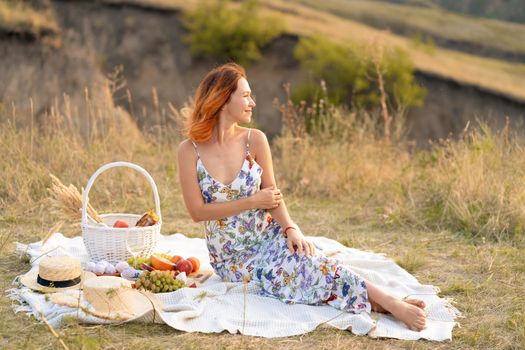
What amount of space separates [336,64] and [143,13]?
6153mm

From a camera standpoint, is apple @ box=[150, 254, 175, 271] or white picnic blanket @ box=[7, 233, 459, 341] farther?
apple @ box=[150, 254, 175, 271]

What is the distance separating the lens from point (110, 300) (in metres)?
3.84

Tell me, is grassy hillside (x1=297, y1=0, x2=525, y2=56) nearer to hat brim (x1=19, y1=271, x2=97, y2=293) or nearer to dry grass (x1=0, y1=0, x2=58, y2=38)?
dry grass (x1=0, y1=0, x2=58, y2=38)

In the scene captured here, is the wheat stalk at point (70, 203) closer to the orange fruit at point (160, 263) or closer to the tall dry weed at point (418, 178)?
the orange fruit at point (160, 263)

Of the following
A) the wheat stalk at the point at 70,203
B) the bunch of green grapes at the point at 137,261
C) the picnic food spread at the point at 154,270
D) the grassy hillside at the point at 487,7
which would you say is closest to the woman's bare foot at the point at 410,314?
the picnic food spread at the point at 154,270

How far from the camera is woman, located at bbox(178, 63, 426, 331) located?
4180 millimetres

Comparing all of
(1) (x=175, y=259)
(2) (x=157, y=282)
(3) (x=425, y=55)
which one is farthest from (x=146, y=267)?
(3) (x=425, y=55)

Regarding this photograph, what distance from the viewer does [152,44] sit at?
22.9 meters

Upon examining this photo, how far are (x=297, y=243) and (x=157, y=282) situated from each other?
82 cm

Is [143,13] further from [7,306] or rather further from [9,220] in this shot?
[7,306]

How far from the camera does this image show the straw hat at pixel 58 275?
13.6ft

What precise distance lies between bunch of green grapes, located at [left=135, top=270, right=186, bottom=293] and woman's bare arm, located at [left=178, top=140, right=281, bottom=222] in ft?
1.21

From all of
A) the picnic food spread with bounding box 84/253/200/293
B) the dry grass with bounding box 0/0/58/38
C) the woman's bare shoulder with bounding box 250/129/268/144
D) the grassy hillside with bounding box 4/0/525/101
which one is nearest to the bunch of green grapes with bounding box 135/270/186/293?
the picnic food spread with bounding box 84/253/200/293

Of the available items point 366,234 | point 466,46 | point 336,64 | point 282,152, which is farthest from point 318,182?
point 466,46
